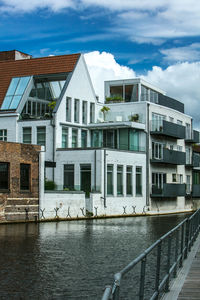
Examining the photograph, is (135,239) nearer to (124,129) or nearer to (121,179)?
(121,179)

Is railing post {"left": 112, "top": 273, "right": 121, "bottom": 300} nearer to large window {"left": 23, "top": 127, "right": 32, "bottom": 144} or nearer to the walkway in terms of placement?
the walkway

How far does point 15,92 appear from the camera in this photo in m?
50.7

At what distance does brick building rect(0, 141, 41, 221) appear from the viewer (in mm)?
34750

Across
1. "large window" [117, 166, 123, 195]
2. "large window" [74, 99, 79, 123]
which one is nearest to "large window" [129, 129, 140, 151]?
"large window" [117, 166, 123, 195]

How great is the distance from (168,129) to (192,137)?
31.2 feet

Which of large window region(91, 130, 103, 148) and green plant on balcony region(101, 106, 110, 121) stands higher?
green plant on balcony region(101, 106, 110, 121)

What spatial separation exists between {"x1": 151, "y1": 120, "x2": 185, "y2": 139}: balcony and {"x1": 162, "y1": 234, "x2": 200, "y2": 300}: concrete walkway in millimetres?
41993

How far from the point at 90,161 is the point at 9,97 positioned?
31.5 feet

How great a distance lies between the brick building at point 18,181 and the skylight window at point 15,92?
513 inches

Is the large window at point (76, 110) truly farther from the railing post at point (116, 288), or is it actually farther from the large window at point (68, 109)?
the railing post at point (116, 288)

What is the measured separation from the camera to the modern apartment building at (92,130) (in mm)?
47500

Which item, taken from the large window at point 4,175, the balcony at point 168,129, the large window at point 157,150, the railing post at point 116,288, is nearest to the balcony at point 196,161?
the balcony at point 168,129

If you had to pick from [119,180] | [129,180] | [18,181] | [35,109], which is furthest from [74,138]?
[18,181]

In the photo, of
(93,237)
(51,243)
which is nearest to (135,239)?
(93,237)
